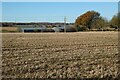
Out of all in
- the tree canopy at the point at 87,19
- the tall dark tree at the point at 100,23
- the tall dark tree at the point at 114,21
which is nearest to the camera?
the tall dark tree at the point at 114,21

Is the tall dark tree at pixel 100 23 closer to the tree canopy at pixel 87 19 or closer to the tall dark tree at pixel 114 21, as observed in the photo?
the tree canopy at pixel 87 19

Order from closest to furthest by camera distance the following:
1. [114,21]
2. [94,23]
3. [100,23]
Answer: [114,21]
[100,23]
[94,23]

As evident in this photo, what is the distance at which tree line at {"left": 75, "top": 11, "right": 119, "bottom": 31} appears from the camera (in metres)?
109

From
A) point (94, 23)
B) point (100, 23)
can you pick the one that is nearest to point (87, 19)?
point (94, 23)

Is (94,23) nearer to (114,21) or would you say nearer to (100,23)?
(100,23)

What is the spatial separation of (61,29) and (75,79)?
94.3 meters

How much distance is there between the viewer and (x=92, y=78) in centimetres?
923

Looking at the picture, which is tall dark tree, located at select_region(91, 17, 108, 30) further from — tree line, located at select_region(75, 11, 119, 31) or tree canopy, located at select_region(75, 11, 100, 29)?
tree canopy, located at select_region(75, 11, 100, 29)

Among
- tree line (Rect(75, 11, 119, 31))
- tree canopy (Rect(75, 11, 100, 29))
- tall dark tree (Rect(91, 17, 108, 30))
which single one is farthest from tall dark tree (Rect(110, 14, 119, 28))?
tree canopy (Rect(75, 11, 100, 29))

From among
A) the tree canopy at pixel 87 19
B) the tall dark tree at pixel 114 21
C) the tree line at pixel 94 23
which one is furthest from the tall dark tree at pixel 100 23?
the tall dark tree at pixel 114 21

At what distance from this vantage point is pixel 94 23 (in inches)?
4532

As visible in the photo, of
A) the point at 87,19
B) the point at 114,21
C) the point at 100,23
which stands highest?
the point at 87,19

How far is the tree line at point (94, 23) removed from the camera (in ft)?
357

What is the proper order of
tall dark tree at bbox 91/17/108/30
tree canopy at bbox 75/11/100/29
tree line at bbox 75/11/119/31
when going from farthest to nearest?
tree canopy at bbox 75/11/100/29
tall dark tree at bbox 91/17/108/30
tree line at bbox 75/11/119/31
